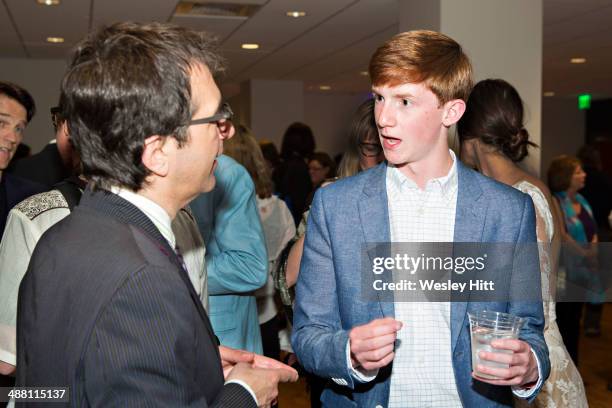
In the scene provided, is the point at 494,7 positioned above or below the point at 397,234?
above

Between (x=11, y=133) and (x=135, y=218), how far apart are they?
4.79 feet

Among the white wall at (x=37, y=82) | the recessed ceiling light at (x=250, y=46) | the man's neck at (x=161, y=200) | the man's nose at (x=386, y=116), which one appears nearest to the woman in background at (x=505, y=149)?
the man's nose at (x=386, y=116)

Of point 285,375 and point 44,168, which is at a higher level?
point 44,168

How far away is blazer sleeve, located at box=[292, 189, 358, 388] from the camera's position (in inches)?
54.5

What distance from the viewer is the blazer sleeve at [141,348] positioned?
2.94 feet

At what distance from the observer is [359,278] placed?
4.71 ft

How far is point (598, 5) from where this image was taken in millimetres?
5453

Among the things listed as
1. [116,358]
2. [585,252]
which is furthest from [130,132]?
[585,252]

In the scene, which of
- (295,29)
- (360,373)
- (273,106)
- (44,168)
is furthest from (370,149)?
(273,106)

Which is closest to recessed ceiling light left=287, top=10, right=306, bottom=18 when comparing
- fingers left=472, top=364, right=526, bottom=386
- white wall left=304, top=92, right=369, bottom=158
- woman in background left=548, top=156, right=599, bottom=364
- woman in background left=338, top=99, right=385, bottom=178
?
woman in background left=548, top=156, right=599, bottom=364

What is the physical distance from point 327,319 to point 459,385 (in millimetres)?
341

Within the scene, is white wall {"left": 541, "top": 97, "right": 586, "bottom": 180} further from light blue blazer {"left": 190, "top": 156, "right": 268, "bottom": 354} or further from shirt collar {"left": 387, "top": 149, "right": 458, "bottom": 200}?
shirt collar {"left": 387, "top": 149, "right": 458, "bottom": 200}

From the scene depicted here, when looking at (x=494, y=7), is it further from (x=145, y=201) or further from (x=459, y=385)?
(x=145, y=201)

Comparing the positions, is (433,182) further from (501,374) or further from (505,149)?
(505,149)
